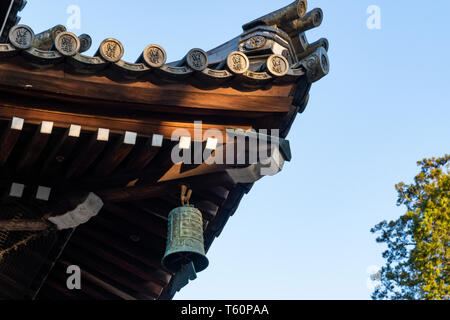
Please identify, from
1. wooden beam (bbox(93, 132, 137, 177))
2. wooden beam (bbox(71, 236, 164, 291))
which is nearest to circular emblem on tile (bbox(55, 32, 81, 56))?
wooden beam (bbox(93, 132, 137, 177))

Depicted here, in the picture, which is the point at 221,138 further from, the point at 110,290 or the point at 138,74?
the point at 110,290

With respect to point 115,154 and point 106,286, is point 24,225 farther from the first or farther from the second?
point 106,286

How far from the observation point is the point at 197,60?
7992 mm

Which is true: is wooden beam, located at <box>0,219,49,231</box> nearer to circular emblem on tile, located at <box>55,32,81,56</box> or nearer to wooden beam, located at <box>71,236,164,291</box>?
wooden beam, located at <box>71,236,164,291</box>

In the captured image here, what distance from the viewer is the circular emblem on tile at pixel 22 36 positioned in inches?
297

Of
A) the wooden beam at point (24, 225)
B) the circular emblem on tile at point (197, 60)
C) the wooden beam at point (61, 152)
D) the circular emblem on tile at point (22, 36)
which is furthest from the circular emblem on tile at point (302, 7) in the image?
the wooden beam at point (24, 225)

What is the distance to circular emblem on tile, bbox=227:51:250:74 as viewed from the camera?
8016 millimetres

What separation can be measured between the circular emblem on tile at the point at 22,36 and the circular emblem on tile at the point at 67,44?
0.86 feet

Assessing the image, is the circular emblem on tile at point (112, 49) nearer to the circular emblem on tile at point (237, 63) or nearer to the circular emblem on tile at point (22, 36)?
the circular emblem on tile at point (22, 36)

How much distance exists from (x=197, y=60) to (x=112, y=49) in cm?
87

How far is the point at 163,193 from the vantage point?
28.5ft
